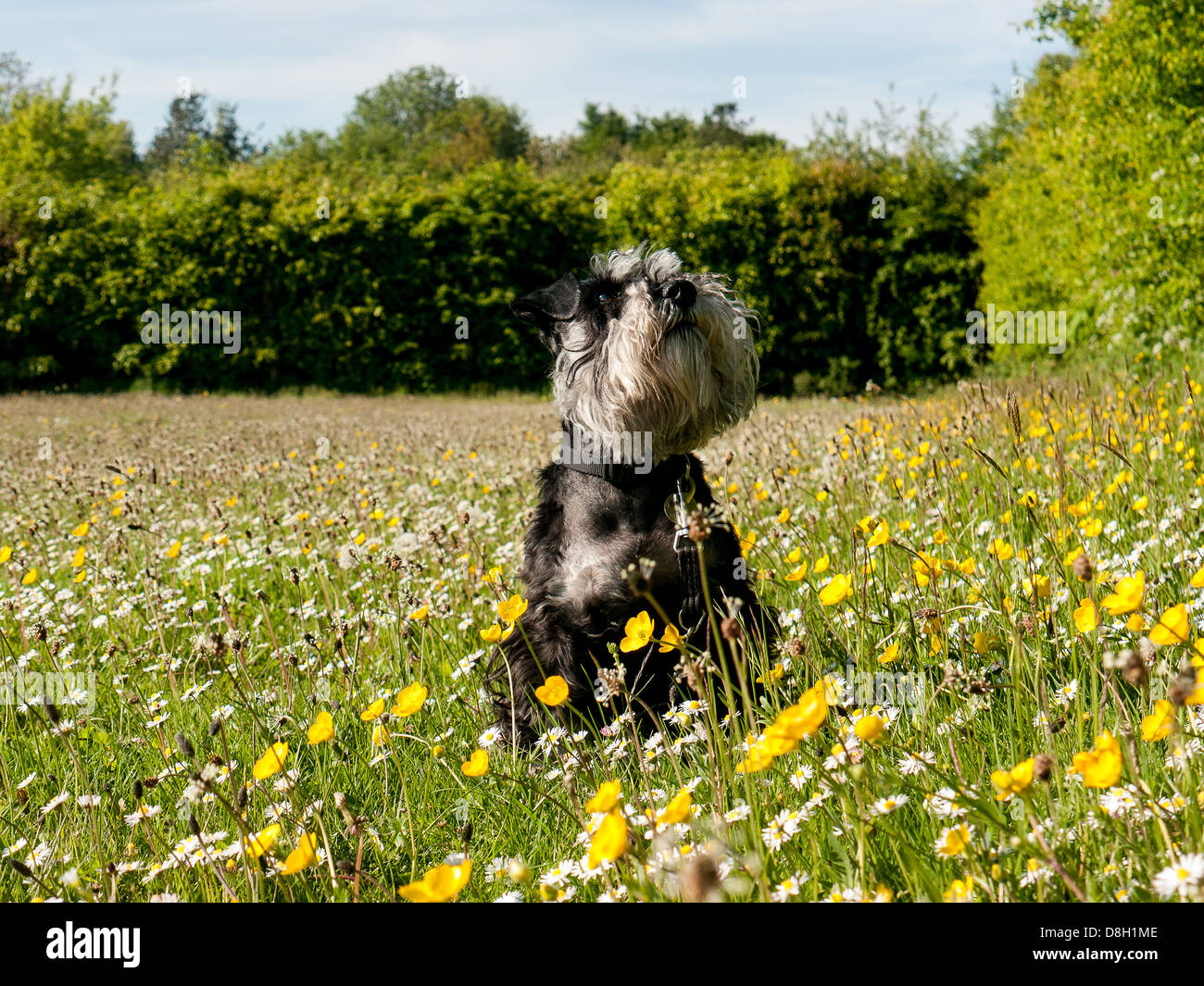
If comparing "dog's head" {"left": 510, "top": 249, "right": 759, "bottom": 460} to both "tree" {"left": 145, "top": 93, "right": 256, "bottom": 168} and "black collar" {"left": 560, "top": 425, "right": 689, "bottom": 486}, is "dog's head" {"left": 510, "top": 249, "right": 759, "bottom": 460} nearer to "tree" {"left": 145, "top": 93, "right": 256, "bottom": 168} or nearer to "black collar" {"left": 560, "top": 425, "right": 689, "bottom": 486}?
"black collar" {"left": 560, "top": 425, "right": 689, "bottom": 486}

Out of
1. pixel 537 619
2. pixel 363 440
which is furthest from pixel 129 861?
pixel 363 440

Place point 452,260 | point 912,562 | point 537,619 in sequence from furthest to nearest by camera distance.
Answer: point 452,260, point 537,619, point 912,562

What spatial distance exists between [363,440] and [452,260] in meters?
10.4

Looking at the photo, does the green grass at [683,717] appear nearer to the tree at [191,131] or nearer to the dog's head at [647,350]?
the dog's head at [647,350]

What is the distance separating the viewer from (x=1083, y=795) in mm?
1594

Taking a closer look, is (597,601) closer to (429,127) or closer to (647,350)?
(647,350)

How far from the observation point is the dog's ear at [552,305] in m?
3.39

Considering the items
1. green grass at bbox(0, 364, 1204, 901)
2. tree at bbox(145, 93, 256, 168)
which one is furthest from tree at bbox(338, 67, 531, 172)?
green grass at bbox(0, 364, 1204, 901)

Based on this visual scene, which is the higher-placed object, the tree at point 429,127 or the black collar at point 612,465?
the tree at point 429,127

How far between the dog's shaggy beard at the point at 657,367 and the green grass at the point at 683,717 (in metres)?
0.44

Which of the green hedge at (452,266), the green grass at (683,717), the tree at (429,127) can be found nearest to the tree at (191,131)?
the tree at (429,127)

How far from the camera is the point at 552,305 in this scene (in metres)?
3.43

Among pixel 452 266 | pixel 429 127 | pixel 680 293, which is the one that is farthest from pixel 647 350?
pixel 429 127
